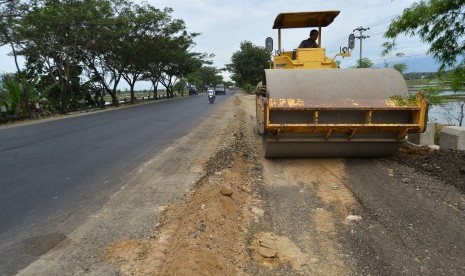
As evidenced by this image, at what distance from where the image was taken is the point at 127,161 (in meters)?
8.00

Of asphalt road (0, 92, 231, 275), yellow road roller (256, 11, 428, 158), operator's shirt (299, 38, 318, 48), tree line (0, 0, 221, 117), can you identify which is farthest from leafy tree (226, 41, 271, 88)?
yellow road roller (256, 11, 428, 158)

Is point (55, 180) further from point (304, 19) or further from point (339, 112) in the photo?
point (304, 19)

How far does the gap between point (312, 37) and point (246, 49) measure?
133 feet

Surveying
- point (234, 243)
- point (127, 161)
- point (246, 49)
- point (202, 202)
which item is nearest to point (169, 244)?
point (234, 243)

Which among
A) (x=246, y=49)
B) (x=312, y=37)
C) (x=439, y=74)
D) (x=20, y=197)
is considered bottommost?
(x=20, y=197)

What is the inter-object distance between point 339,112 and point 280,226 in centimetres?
282

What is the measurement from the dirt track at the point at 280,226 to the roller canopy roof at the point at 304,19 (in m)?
3.92

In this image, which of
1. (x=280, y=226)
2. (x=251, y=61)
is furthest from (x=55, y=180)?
(x=251, y=61)

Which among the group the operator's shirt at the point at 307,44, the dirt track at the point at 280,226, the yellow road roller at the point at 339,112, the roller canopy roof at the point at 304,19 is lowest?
the dirt track at the point at 280,226

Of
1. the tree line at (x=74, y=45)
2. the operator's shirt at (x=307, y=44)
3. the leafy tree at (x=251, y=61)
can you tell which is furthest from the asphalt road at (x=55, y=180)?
the leafy tree at (x=251, y=61)

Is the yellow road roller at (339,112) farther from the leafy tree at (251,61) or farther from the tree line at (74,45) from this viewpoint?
the leafy tree at (251,61)

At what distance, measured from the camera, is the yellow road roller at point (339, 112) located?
243 inches

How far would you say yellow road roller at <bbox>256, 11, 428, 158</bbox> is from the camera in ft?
20.2

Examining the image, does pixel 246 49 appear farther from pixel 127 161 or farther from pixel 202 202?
pixel 202 202
